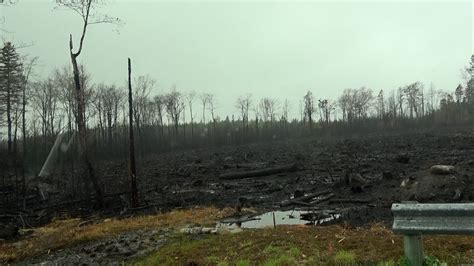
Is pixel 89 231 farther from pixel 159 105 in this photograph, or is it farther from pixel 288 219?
pixel 159 105

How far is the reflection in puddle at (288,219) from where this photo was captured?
12.2 meters

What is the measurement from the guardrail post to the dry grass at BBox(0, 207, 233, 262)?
322 inches

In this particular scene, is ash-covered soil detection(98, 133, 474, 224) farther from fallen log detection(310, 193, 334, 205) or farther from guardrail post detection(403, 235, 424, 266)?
guardrail post detection(403, 235, 424, 266)

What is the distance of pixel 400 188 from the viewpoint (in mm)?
15422

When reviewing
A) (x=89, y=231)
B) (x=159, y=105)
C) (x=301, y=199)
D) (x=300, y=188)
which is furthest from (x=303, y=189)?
(x=159, y=105)

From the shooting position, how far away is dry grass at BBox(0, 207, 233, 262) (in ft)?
38.2

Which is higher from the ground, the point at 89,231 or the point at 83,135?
the point at 83,135

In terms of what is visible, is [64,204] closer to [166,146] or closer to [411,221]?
[411,221]

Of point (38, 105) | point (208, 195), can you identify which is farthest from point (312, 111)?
point (208, 195)

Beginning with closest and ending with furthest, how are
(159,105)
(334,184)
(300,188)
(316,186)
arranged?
(334,184), (316,186), (300,188), (159,105)

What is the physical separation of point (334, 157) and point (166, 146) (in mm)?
36388

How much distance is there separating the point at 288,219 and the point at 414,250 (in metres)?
8.62

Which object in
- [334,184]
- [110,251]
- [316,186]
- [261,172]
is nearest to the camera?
[110,251]

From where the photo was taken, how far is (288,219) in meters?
13.1
